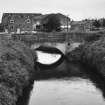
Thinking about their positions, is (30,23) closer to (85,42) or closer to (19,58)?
(85,42)

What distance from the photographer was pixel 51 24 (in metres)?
59.2

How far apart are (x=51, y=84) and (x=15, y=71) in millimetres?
7090

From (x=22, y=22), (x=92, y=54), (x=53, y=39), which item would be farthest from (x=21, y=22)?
(x=92, y=54)

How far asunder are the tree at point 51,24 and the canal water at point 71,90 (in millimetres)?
23264

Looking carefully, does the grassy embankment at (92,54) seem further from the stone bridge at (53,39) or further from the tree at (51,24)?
the tree at (51,24)

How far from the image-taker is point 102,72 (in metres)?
30.5

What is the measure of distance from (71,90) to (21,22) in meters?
37.8

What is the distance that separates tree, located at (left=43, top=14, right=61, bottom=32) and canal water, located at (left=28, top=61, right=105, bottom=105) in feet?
76.3

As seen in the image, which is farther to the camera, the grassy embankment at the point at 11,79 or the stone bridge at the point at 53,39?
the stone bridge at the point at 53,39

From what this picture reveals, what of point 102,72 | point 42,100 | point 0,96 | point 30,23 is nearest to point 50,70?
point 102,72

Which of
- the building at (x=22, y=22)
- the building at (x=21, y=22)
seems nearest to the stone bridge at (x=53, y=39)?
the building at (x=22, y=22)

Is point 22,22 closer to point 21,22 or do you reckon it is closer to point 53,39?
point 21,22

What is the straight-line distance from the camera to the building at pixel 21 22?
206ft

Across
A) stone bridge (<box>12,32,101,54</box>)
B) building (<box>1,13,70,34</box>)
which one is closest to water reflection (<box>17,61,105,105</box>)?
stone bridge (<box>12,32,101,54</box>)
